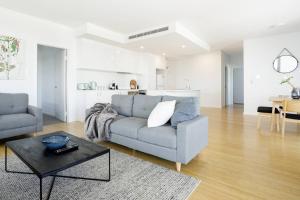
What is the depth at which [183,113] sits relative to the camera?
2.24 meters

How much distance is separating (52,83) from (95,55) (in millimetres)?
1675

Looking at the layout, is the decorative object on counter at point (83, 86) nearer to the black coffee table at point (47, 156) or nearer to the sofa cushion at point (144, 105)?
the sofa cushion at point (144, 105)

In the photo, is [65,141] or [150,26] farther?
[150,26]

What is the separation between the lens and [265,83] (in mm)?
5672

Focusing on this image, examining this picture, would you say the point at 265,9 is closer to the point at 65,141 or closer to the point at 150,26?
the point at 150,26

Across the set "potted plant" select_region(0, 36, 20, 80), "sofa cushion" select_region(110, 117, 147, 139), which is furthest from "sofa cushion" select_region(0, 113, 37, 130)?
"sofa cushion" select_region(110, 117, 147, 139)

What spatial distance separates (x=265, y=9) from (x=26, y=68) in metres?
5.51

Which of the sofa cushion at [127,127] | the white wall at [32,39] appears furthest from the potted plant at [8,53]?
A: the sofa cushion at [127,127]

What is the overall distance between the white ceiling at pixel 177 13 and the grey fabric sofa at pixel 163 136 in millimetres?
2076

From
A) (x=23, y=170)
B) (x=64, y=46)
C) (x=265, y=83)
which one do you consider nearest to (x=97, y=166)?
(x=23, y=170)

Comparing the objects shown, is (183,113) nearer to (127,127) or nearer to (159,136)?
(159,136)

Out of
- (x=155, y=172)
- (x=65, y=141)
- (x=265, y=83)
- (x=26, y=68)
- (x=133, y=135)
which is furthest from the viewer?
(x=265, y=83)

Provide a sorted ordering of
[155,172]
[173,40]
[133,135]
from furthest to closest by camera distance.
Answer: [173,40] → [133,135] → [155,172]

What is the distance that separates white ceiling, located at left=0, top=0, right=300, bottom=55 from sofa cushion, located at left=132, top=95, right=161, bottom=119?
191 centimetres
